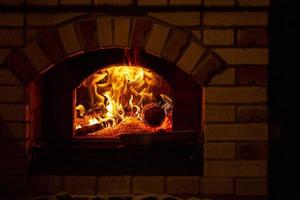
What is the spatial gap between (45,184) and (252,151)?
1.62 metres

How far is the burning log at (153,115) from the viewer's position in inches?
179

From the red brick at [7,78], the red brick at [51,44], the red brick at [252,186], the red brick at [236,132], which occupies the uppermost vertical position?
the red brick at [51,44]

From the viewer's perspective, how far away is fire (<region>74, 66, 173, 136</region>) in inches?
183

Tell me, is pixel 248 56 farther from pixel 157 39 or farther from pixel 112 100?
pixel 112 100

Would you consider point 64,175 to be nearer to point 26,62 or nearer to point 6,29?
point 26,62

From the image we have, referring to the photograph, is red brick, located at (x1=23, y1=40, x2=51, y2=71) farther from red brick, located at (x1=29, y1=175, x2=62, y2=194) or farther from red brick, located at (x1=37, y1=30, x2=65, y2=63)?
red brick, located at (x1=29, y1=175, x2=62, y2=194)

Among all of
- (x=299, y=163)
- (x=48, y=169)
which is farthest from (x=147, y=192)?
(x=299, y=163)

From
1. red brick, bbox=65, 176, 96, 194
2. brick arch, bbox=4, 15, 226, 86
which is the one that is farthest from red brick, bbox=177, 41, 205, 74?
red brick, bbox=65, 176, 96, 194

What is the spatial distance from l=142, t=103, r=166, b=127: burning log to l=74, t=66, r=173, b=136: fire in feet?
0.04

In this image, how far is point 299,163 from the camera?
4613 millimetres

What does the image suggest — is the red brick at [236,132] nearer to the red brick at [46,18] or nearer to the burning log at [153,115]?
the burning log at [153,115]

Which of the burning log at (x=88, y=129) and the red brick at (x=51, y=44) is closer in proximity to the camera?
the red brick at (x=51, y=44)

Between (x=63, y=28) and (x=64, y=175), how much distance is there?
1141mm

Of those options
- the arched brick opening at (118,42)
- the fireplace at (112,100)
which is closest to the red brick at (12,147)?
the fireplace at (112,100)
